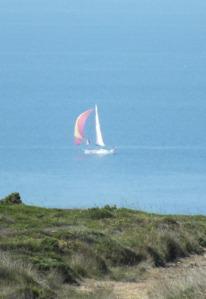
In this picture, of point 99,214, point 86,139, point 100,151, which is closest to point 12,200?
point 99,214

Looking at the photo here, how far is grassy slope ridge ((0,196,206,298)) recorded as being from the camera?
10.2 m

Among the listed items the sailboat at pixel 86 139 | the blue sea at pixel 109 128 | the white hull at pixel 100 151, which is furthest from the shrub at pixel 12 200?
the white hull at pixel 100 151

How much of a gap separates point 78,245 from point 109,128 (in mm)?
103653

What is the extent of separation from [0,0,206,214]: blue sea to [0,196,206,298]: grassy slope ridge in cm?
1940

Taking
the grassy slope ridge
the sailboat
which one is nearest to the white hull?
the sailboat

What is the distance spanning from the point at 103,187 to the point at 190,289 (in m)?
64.6

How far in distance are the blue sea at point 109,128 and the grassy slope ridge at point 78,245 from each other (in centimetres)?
1940

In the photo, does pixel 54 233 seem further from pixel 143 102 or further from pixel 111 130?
pixel 143 102

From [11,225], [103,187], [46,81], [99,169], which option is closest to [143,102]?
[46,81]

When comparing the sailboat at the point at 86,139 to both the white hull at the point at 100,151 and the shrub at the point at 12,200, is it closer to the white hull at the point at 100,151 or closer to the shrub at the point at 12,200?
the white hull at the point at 100,151

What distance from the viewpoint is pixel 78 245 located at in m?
12.1

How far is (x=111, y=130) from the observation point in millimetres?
113250

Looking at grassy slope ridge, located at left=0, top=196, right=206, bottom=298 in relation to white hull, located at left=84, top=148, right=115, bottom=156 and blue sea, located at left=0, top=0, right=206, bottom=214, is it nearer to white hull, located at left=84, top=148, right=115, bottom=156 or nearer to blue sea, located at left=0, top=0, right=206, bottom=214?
blue sea, located at left=0, top=0, right=206, bottom=214

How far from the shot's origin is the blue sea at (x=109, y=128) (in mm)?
69312
